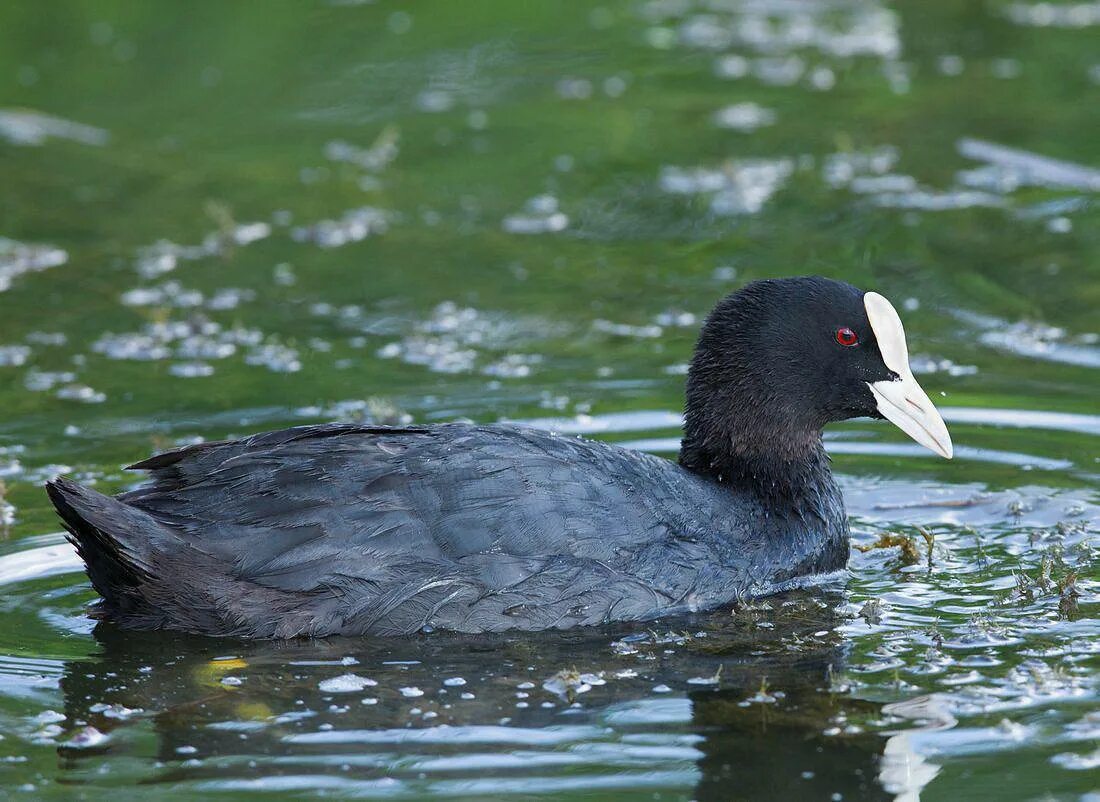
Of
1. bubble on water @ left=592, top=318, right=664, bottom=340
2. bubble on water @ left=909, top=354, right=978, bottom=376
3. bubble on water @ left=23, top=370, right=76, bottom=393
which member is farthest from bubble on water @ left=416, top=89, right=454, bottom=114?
bubble on water @ left=909, top=354, right=978, bottom=376

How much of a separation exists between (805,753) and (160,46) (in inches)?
426

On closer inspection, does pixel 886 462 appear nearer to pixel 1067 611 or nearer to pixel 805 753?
pixel 1067 611

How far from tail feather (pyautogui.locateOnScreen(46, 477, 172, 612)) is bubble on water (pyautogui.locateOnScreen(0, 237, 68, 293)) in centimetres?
443

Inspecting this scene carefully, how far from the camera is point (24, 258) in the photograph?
10180mm

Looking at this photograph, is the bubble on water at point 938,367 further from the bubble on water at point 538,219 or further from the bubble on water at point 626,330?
the bubble on water at point 538,219

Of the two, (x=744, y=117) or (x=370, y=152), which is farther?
(x=744, y=117)

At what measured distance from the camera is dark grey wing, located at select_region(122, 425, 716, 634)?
577cm

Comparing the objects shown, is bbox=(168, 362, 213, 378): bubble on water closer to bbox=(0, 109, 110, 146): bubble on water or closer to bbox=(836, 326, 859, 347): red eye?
bbox=(836, 326, 859, 347): red eye

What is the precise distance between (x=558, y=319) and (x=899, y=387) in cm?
298

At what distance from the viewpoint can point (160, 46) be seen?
14180 mm

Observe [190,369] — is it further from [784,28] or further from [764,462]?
[784,28]

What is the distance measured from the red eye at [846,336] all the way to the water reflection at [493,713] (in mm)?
1087

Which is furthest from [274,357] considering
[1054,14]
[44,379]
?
[1054,14]

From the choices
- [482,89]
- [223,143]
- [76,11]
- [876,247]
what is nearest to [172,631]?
[876,247]
